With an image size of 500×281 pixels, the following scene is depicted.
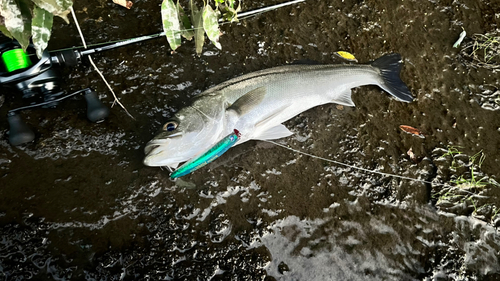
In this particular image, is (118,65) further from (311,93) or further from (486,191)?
(486,191)

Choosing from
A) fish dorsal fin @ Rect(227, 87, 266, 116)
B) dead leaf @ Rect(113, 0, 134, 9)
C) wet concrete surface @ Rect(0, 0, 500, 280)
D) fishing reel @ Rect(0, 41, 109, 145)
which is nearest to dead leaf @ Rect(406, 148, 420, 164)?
wet concrete surface @ Rect(0, 0, 500, 280)

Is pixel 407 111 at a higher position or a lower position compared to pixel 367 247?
higher

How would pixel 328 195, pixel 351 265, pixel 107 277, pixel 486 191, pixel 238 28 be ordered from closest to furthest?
pixel 107 277, pixel 351 265, pixel 328 195, pixel 486 191, pixel 238 28

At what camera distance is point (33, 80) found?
2848 mm

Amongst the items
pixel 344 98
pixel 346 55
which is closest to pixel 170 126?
pixel 344 98

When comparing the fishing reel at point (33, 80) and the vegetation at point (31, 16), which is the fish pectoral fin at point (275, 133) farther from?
the vegetation at point (31, 16)

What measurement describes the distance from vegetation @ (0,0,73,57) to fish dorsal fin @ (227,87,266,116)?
1.53 meters

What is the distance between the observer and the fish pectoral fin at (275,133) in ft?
10.6

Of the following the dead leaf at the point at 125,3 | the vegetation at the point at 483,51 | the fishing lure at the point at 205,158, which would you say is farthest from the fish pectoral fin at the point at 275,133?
the vegetation at the point at 483,51

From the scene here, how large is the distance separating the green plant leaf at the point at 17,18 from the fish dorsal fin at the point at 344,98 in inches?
105

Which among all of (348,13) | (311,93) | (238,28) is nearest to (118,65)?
(238,28)

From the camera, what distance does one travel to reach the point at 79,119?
325cm

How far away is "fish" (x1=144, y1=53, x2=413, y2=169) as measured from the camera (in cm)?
289

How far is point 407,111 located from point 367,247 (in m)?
1.59
